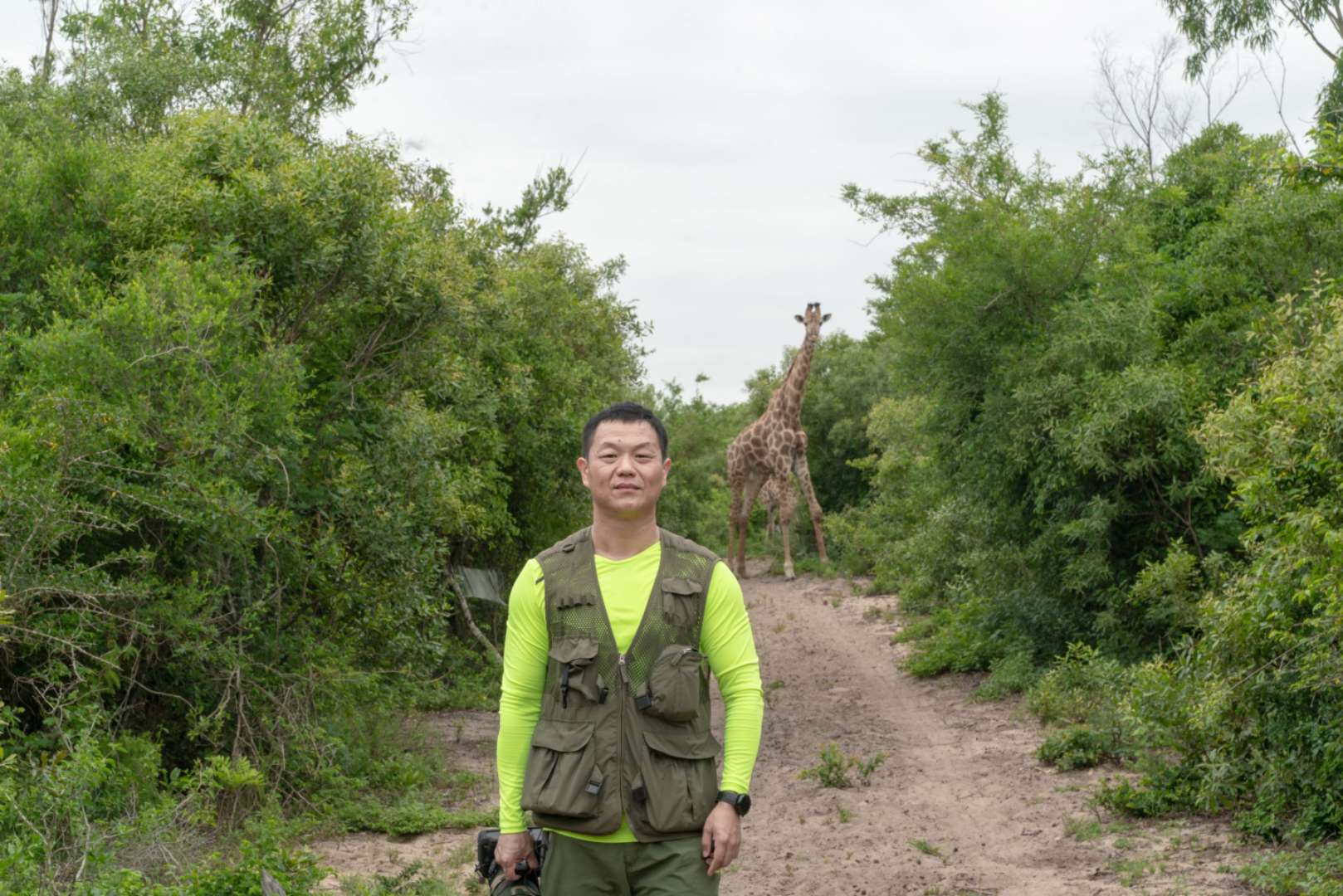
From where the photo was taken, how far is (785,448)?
23.8m

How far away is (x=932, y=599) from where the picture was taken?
17.4 meters

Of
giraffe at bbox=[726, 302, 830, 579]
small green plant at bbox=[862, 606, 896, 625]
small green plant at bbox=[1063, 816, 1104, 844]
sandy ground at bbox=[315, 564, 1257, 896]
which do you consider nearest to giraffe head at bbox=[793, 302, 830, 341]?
giraffe at bbox=[726, 302, 830, 579]

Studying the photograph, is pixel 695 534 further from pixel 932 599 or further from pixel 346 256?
pixel 346 256

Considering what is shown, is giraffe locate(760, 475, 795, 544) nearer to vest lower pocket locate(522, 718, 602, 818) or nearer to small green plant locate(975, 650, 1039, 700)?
small green plant locate(975, 650, 1039, 700)

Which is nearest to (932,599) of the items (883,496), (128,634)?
(883,496)

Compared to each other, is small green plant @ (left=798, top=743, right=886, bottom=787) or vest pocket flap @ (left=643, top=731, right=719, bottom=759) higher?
vest pocket flap @ (left=643, top=731, right=719, bottom=759)

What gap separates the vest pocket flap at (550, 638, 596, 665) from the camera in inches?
138

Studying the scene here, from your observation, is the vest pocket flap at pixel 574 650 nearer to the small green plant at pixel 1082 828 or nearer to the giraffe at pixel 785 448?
the small green plant at pixel 1082 828

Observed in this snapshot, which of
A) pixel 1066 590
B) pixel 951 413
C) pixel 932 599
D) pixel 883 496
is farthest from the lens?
pixel 883 496

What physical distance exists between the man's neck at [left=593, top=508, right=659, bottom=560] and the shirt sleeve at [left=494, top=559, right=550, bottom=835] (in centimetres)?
18

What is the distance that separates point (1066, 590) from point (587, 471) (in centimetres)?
1005

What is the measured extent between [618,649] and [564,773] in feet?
1.11

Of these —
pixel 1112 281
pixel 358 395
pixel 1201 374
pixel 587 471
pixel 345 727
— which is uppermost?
pixel 1112 281

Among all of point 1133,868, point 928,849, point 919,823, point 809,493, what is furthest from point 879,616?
point 1133,868
